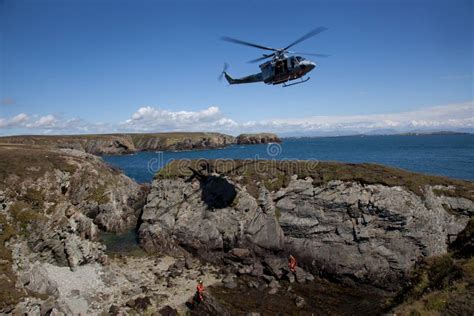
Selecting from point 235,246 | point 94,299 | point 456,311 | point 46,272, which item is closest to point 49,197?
point 46,272

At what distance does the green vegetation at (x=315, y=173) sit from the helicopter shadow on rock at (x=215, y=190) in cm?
154

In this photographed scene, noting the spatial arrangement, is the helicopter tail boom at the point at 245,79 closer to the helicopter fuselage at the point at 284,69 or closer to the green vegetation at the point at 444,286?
the helicopter fuselage at the point at 284,69

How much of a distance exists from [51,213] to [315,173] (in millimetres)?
34386

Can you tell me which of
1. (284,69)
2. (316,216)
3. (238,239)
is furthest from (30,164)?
(316,216)

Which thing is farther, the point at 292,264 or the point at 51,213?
the point at 51,213

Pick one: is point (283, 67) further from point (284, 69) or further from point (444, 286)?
point (444, 286)

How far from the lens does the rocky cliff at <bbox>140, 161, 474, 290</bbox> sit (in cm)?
3669

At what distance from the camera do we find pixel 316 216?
134 ft

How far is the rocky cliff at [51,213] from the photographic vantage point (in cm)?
2884

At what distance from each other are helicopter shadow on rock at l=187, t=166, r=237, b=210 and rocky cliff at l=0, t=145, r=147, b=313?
48.1 ft

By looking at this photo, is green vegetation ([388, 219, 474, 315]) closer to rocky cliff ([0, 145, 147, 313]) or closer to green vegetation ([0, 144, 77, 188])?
rocky cliff ([0, 145, 147, 313])

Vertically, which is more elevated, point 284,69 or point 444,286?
point 284,69

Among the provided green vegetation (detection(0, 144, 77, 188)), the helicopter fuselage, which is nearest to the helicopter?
the helicopter fuselage

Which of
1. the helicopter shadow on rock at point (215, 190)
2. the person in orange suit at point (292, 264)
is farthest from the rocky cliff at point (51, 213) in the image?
the person in orange suit at point (292, 264)
